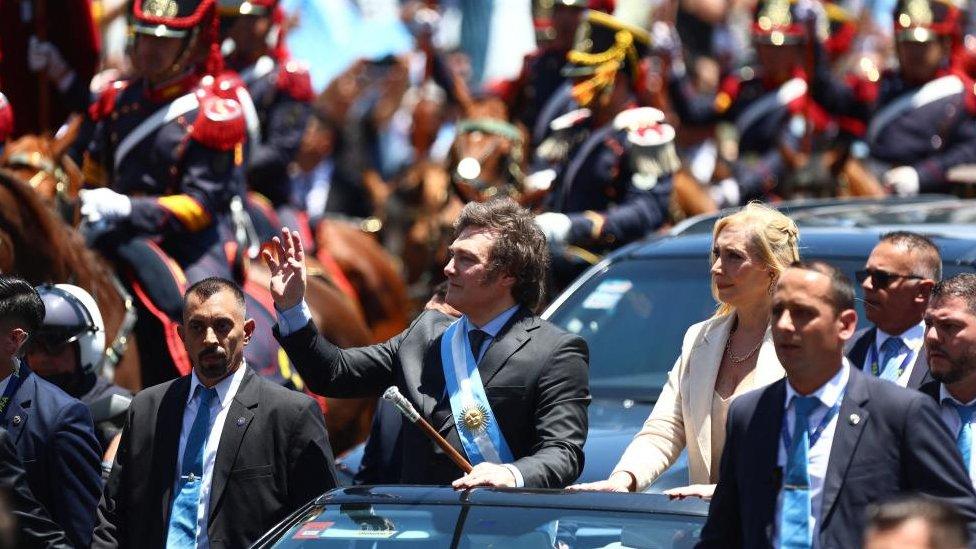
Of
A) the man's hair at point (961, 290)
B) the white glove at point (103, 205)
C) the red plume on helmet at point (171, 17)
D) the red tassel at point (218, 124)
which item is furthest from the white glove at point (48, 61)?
the man's hair at point (961, 290)

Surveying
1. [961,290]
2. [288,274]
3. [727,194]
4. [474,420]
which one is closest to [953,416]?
[961,290]

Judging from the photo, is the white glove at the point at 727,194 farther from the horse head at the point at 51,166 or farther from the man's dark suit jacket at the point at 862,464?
the man's dark suit jacket at the point at 862,464

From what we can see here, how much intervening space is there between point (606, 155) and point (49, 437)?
183 inches

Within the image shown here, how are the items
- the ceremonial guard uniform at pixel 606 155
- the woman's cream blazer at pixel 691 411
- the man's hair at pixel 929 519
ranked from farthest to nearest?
the ceremonial guard uniform at pixel 606 155
the woman's cream blazer at pixel 691 411
the man's hair at pixel 929 519

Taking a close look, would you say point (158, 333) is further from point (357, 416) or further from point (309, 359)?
point (309, 359)

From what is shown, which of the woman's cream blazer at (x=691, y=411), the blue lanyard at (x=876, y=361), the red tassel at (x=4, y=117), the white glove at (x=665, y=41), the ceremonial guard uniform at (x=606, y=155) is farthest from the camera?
the white glove at (x=665, y=41)

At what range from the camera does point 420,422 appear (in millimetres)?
5328

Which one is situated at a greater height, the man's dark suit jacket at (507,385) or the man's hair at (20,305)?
the man's hair at (20,305)

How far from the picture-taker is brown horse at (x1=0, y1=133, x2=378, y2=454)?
7988mm

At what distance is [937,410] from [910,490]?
21 centimetres

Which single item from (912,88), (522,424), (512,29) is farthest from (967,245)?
(512,29)

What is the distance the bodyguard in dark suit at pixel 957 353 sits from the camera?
17.6 ft

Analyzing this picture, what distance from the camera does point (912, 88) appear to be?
12625 mm

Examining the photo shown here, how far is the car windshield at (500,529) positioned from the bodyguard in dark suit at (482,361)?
70cm
